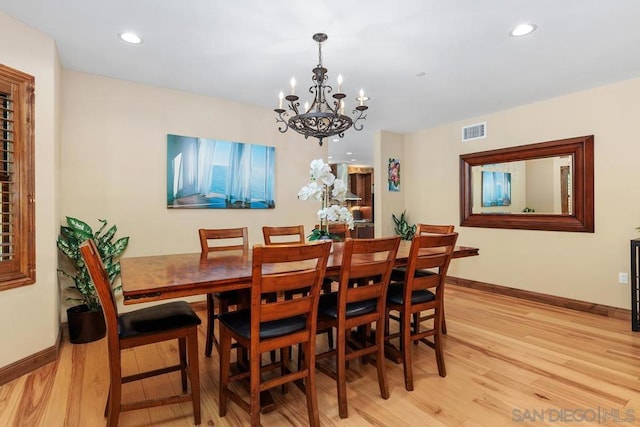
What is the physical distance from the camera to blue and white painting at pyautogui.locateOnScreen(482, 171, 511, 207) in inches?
180

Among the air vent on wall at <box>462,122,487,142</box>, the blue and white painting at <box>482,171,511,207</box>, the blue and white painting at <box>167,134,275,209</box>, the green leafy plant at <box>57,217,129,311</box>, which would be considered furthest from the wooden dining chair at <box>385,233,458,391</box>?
the air vent on wall at <box>462,122,487,142</box>

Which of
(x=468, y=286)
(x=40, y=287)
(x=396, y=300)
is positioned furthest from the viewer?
(x=468, y=286)

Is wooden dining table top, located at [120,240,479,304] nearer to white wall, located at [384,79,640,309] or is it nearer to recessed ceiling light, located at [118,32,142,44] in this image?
recessed ceiling light, located at [118,32,142,44]

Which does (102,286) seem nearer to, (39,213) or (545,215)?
(39,213)

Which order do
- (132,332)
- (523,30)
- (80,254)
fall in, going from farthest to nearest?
(80,254)
(523,30)
(132,332)

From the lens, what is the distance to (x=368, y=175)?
11.1 metres

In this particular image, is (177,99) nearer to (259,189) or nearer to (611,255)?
(259,189)

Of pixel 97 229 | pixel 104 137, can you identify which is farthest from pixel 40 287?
pixel 104 137

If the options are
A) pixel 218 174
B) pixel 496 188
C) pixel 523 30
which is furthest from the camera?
pixel 496 188

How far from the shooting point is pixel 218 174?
3955 millimetres

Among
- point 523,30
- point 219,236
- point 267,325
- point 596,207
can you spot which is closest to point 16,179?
point 219,236

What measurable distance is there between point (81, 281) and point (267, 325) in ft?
7.14

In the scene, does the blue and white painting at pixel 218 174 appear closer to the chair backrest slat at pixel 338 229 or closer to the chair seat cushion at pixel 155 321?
the chair backrest slat at pixel 338 229

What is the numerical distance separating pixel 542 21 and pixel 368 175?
878 cm
